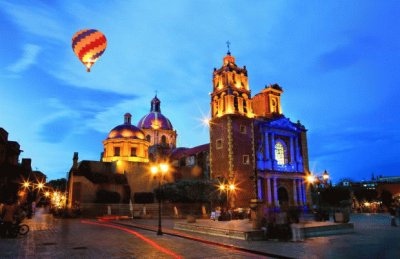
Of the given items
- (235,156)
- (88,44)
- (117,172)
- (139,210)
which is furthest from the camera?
(117,172)

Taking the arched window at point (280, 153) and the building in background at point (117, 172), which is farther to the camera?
the arched window at point (280, 153)

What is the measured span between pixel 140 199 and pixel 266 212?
33.2 m

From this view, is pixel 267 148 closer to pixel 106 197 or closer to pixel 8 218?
pixel 106 197

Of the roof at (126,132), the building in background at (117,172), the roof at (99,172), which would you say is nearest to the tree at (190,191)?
the building in background at (117,172)

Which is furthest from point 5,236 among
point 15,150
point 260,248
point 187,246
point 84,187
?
point 15,150

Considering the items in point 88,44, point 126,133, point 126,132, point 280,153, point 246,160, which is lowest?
point 246,160

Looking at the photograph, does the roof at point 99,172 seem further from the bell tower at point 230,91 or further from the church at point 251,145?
the bell tower at point 230,91

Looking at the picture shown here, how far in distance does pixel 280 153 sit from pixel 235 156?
9.86 metres

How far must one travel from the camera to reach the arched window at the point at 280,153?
50.9 meters

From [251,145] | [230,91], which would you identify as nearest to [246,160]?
[251,145]

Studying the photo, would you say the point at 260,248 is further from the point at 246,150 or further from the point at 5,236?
the point at 246,150

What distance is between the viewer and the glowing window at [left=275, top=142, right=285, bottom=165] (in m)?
50.8

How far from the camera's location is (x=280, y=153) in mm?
51281

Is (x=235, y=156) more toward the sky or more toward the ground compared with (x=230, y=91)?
more toward the ground
